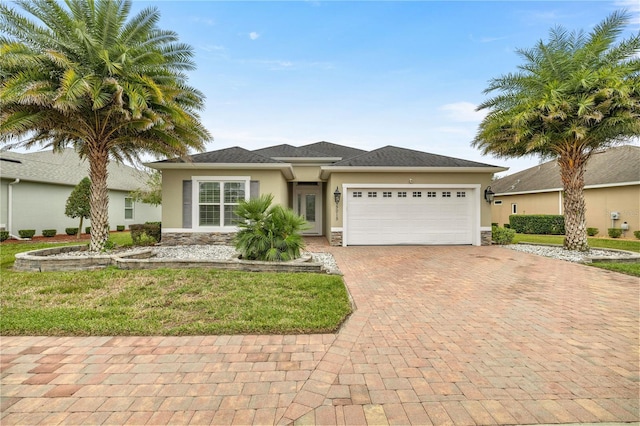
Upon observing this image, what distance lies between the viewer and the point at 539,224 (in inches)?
692

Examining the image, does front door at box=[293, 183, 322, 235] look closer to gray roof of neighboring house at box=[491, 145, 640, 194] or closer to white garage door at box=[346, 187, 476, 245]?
white garage door at box=[346, 187, 476, 245]

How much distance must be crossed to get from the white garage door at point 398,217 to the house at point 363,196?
38 millimetres

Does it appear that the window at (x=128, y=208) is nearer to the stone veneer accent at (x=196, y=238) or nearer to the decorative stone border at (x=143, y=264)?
the stone veneer accent at (x=196, y=238)

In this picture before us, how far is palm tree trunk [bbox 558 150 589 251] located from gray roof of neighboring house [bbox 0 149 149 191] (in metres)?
18.3

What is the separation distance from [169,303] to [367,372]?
3.32 meters

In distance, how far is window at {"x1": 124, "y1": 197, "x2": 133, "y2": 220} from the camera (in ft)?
63.1

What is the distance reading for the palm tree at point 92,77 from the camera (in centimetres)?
685

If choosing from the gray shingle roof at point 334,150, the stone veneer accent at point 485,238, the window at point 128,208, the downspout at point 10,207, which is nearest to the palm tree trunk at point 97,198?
the downspout at point 10,207

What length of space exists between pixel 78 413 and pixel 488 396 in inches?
126

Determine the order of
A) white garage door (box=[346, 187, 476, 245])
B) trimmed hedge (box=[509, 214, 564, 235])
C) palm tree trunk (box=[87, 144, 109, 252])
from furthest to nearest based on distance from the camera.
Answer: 1. trimmed hedge (box=[509, 214, 564, 235])
2. white garage door (box=[346, 187, 476, 245])
3. palm tree trunk (box=[87, 144, 109, 252])

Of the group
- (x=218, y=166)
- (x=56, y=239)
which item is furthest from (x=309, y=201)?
(x=56, y=239)

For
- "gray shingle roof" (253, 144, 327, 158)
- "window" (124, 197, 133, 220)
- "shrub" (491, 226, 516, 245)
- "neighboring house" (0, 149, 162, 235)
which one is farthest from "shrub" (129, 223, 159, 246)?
"shrub" (491, 226, 516, 245)

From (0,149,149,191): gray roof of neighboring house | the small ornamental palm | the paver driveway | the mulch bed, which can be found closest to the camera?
the paver driveway

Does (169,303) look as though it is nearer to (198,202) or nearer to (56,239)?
(198,202)
